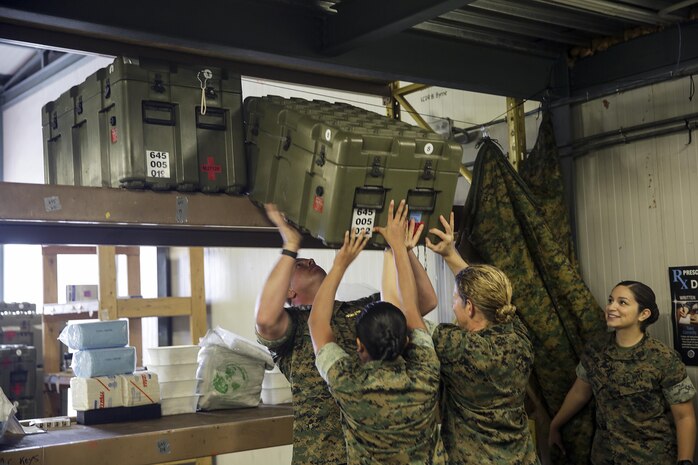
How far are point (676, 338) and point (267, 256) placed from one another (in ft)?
14.4

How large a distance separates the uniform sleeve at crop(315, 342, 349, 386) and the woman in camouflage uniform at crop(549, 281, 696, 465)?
211 cm

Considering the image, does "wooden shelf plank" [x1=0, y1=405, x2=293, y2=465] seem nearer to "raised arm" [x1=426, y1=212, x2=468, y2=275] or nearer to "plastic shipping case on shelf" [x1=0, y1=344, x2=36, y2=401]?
"raised arm" [x1=426, y1=212, x2=468, y2=275]

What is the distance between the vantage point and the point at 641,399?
4.45 meters

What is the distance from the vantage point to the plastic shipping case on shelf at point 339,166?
3.37 meters

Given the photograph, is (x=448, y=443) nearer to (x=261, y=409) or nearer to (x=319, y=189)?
(x=319, y=189)

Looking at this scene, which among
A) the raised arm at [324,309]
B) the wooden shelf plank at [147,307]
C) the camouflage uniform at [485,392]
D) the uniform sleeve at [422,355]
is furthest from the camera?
the wooden shelf plank at [147,307]

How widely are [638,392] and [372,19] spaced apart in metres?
2.41

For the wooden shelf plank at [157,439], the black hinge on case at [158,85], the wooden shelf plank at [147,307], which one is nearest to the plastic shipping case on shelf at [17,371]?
the wooden shelf plank at [147,307]

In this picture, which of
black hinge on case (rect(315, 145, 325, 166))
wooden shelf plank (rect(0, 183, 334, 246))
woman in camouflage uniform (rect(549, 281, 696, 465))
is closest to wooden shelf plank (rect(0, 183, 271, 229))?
wooden shelf plank (rect(0, 183, 334, 246))

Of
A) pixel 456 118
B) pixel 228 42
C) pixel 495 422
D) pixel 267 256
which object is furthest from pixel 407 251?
pixel 267 256

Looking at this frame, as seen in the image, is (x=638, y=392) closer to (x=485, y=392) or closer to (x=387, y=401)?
(x=485, y=392)

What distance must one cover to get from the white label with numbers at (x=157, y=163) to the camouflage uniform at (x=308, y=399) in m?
0.80

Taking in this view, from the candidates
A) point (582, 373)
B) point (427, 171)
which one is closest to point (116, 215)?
point (427, 171)

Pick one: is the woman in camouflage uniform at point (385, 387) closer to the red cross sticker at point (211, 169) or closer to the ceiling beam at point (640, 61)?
the red cross sticker at point (211, 169)
